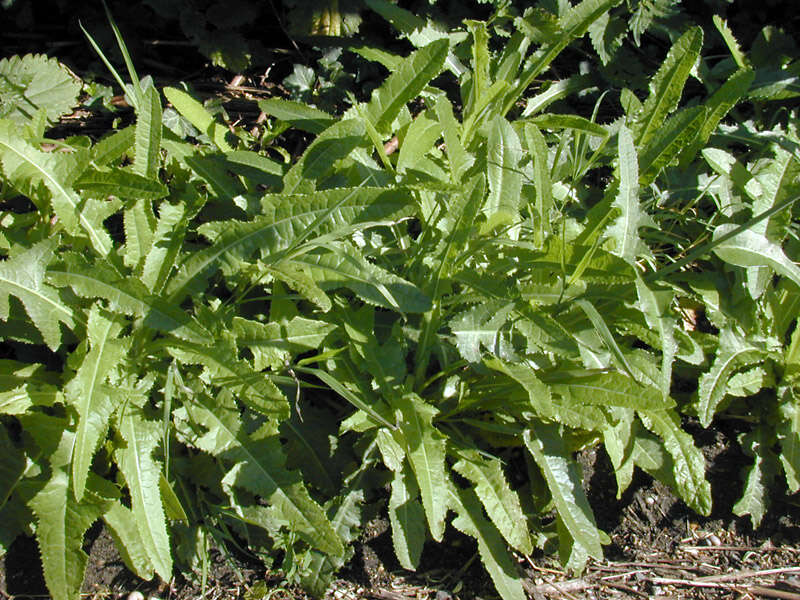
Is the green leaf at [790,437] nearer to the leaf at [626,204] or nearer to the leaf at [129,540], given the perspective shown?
the leaf at [626,204]

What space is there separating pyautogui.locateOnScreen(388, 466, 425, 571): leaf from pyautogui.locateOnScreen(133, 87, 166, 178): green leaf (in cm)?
101

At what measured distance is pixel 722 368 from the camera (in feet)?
6.85

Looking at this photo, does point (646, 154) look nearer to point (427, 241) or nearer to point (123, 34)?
point (427, 241)

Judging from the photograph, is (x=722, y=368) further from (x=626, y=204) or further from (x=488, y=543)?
(x=488, y=543)

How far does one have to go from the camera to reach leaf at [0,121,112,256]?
6.15 feet

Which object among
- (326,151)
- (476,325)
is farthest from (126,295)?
(476,325)

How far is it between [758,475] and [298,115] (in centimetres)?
175

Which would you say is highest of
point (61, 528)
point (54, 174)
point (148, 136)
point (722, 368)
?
point (148, 136)

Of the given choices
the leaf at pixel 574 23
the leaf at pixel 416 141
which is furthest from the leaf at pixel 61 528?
the leaf at pixel 574 23

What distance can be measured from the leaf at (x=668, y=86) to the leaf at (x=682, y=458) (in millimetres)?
818

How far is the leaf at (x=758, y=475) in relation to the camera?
215 cm

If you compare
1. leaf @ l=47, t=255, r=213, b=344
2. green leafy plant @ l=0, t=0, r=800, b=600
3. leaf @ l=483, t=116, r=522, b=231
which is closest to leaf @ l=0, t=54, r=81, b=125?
green leafy plant @ l=0, t=0, r=800, b=600

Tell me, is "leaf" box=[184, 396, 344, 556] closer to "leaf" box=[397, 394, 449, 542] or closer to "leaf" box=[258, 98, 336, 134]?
"leaf" box=[397, 394, 449, 542]

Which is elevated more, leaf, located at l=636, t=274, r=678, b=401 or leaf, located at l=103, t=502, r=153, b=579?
leaf, located at l=636, t=274, r=678, b=401
